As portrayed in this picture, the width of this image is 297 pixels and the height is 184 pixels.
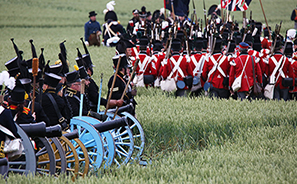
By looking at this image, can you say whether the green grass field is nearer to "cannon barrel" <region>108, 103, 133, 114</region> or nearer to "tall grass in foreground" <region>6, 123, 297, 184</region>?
"tall grass in foreground" <region>6, 123, 297, 184</region>

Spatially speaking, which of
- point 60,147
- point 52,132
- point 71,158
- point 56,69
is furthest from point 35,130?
point 56,69

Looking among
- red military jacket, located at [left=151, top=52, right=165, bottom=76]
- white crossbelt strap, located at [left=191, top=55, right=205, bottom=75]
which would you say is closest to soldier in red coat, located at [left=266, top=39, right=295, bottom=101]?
white crossbelt strap, located at [left=191, top=55, right=205, bottom=75]

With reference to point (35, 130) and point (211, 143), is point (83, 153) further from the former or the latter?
point (211, 143)

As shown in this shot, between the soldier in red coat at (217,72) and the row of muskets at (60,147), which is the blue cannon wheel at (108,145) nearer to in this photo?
the row of muskets at (60,147)

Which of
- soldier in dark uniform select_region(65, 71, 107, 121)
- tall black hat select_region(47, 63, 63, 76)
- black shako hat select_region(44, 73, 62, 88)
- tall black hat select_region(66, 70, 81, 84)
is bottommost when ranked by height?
soldier in dark uniform select_region(65, 71, 107, 121)

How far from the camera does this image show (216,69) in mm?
10297

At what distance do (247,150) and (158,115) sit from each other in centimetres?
233

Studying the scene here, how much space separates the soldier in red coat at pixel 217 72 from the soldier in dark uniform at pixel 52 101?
16.7 feet

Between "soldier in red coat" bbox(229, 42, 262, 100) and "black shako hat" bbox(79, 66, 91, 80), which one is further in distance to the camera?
"soldier in red coat" bbox(229, 42, 262, 100)

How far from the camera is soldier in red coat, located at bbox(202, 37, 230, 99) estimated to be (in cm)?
1019

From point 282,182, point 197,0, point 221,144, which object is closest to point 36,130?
point 282,182

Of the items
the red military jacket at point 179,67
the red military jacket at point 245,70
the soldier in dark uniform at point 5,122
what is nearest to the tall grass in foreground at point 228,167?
the soldier in dark uniform at point 5,122

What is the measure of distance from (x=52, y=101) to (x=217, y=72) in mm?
5301

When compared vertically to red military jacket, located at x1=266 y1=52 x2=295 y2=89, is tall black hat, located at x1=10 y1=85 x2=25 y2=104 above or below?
above
